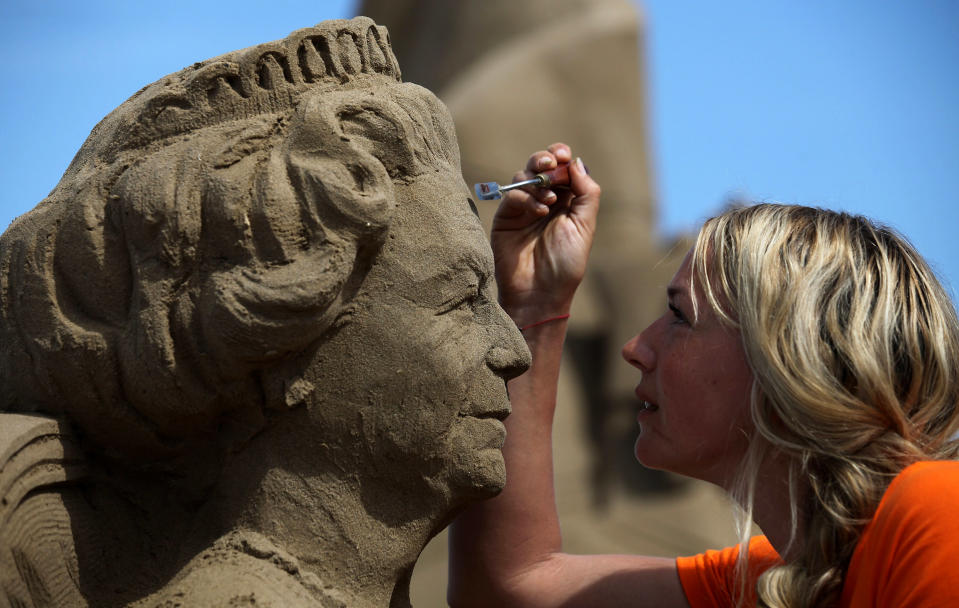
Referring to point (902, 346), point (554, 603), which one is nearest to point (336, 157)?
point (902, 346)

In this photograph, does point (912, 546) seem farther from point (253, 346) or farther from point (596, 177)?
point (596, 177)

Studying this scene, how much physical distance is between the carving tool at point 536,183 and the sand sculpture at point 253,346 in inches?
18.6

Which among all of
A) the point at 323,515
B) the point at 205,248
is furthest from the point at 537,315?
the point at 205,248

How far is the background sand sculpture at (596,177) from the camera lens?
33.9 feet

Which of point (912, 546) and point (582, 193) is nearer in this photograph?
point (912, 546)

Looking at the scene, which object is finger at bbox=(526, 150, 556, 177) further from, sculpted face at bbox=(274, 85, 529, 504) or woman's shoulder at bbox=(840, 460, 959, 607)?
woman's shoulder at bbox=(840, 460, 959, 607)

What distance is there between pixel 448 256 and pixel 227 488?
0.69 meters

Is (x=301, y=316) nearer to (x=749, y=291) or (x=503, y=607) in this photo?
(x=749, y=291)

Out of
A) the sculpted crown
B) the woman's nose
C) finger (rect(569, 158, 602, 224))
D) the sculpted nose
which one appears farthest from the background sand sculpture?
the sculpted crown

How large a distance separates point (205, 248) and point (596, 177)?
31.3 feet

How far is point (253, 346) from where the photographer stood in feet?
6.93

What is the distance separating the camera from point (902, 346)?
2131 millimetres

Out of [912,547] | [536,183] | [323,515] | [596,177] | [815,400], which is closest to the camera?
[912,547]

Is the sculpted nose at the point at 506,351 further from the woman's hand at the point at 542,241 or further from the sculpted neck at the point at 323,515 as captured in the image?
the woman's hand at the point at 542,241
